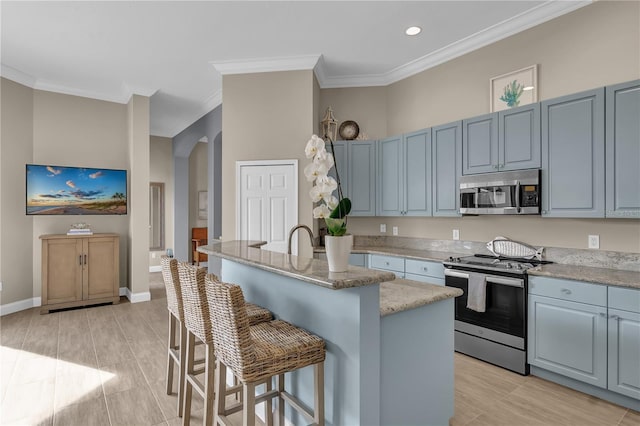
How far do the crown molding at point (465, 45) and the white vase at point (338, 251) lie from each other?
3285mm

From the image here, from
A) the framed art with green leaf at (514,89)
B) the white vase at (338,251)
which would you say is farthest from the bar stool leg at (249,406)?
the framed art with green leaf at (514,89)

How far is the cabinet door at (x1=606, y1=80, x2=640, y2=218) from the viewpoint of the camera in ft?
8.16

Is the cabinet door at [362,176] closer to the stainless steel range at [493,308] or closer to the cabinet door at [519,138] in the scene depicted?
the stainless steel range at [493,308]

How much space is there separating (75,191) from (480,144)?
18.5ft

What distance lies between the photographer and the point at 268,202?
4.43 m

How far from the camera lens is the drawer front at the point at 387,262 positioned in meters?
3.91

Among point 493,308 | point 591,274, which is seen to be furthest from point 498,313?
point 591,274

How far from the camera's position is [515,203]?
124 inches

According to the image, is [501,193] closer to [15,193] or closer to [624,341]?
[624,341]

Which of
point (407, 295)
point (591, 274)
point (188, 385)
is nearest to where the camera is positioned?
point (407, 295)

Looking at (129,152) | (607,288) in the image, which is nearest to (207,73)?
(129,152)

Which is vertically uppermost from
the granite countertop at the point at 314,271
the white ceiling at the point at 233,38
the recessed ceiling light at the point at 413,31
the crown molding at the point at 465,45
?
the recessed ceiling light at the point at 413,31

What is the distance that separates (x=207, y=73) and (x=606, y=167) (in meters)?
4.67

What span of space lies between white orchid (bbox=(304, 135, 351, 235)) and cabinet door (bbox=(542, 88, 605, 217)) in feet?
7.57
